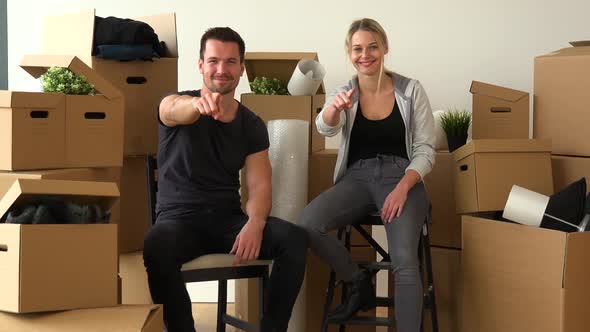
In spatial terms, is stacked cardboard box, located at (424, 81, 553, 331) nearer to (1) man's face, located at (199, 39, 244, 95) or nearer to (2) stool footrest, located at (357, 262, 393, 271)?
(2) stool footrest, located at (357, 262, 393, 271)

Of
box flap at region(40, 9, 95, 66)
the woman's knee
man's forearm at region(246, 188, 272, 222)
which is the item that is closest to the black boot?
the woman's knee

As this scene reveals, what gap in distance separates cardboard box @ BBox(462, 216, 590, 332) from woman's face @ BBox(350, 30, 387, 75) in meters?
0.67

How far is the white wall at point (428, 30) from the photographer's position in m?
4.19

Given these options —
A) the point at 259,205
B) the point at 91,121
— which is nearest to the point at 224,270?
the point at 259,205

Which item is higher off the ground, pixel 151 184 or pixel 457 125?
pixel 457 125

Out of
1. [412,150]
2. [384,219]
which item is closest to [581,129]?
[412,150]

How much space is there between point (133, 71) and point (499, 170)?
1.46 m

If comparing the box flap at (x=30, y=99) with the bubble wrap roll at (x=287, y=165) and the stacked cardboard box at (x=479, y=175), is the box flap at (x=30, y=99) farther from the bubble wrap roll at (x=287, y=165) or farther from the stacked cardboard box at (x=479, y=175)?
the stacked cardboard box at (x=479, y=175)

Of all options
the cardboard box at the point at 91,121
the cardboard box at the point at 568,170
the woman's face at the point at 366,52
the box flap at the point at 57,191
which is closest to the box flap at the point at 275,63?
the woman's face at the point at 366,52

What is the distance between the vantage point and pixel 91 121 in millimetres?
3039

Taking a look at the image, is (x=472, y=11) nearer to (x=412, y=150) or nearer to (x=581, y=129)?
(x=581, y=129)

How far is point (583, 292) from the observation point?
9.41 ft

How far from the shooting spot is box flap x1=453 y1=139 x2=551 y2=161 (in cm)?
326

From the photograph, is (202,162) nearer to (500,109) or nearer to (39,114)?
(39,114)
